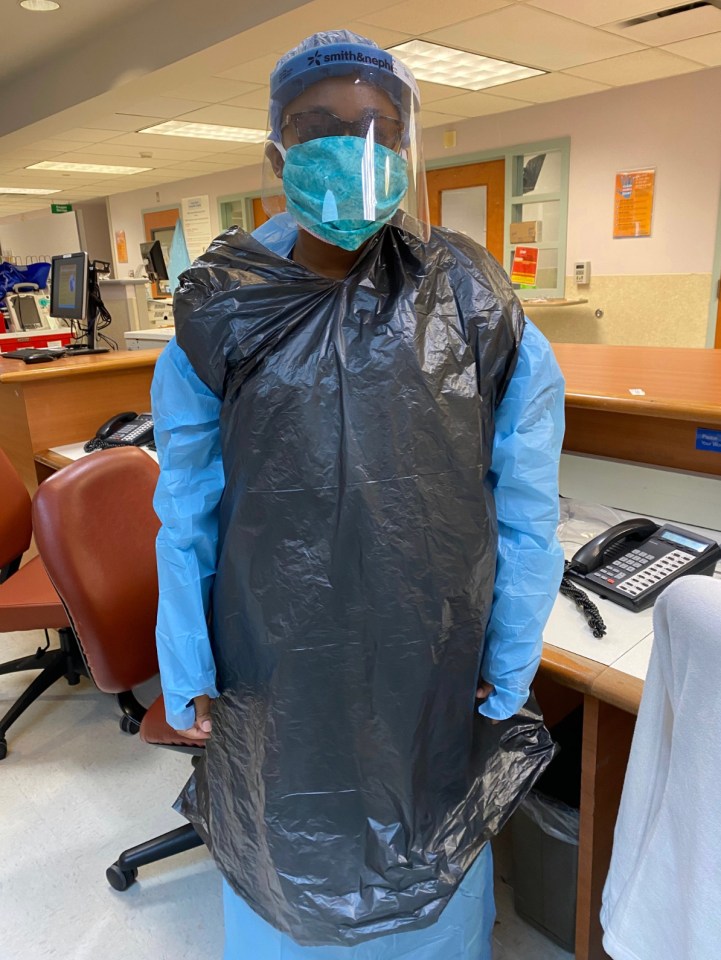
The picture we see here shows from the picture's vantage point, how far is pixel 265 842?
102cm

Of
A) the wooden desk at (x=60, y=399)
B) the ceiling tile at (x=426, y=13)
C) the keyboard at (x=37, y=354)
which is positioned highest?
the ceiling tile at (x=426, y=13)

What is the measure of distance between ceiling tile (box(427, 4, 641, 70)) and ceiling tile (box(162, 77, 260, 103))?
1430 mm

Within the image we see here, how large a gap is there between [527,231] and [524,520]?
5072mm

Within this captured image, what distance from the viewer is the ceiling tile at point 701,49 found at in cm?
369

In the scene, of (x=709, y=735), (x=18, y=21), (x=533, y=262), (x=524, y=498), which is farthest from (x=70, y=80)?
(x=709, y=735)

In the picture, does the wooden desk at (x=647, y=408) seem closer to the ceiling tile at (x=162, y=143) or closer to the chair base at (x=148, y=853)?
the chair base at (x=148, y=853)

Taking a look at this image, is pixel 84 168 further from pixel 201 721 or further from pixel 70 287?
pixel 201 721

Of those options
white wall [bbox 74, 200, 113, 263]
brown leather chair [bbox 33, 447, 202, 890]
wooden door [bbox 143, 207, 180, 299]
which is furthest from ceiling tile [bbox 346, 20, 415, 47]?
white wall [bbox 74, 200, 113, 263]

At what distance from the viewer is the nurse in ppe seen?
87cm

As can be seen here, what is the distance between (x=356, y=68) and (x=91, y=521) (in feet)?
3.41

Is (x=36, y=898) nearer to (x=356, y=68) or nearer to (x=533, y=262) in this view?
(x=356, y=68)

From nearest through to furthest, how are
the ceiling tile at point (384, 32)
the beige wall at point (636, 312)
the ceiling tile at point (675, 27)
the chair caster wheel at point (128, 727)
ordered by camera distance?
1. the chair caster wheel at point (128, 727)
2. the ceiling tile at point (675, 27)
3. the ceiling tile at point (384, 32)
4. the beige wall at point (636, 312)

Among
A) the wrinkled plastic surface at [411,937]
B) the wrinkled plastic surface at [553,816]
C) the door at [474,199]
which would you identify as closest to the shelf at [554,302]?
the door at [474,199]

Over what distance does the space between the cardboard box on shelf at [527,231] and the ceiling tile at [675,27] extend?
68.1 inches
